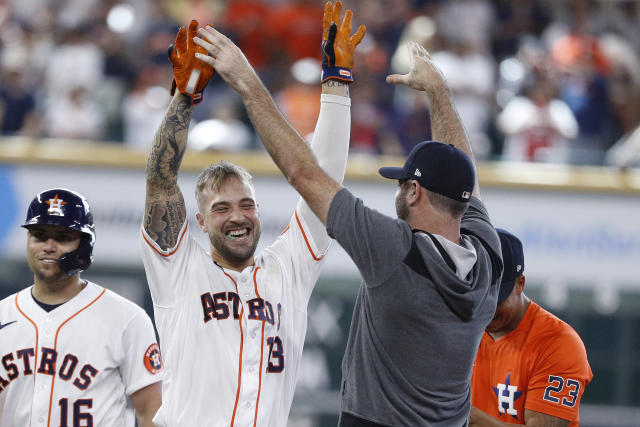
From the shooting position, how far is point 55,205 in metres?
4.27

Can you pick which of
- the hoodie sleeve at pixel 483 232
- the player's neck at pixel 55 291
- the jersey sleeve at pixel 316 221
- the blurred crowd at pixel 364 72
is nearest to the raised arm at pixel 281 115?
the jersey sleeve at pixel 316 221

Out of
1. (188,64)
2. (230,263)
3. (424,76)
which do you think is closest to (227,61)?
(188,64)

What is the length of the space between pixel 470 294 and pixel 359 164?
633cm

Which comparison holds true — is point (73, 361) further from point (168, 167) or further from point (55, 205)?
point (168, 167)

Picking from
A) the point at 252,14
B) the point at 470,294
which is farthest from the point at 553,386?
the point at 252,14

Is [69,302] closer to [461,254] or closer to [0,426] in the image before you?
[0,426]

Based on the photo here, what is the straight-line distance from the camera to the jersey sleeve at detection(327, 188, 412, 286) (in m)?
3.29

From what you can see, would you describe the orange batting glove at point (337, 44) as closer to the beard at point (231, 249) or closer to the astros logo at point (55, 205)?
the beard at point (231, 249)

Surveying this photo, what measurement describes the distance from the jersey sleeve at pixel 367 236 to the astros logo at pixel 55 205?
4.95 feet

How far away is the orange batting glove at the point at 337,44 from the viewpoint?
3.75 metres

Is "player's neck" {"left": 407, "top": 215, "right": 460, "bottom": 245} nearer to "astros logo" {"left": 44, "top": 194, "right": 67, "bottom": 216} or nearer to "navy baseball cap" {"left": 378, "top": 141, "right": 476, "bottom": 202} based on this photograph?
"navy baseball cap" {"left": 378, "top": 141, "right": 476, "bottom": 202}

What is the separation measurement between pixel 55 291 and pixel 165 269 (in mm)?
Result: 769

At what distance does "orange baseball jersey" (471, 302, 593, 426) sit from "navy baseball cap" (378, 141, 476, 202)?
1.05 m

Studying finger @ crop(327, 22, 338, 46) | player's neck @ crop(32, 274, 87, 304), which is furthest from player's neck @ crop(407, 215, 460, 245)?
player's neck @ crop(32, 274, 87, 304)
